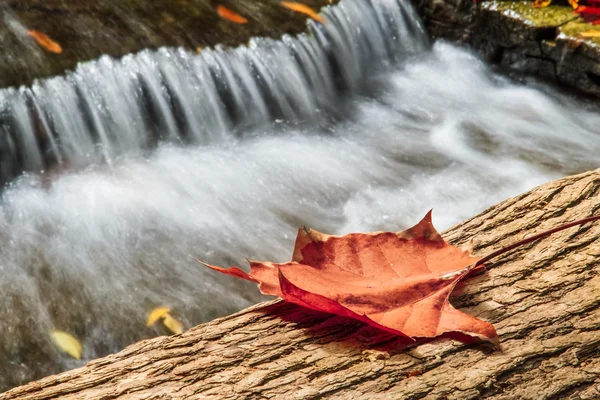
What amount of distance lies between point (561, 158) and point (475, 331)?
3379 millimetres

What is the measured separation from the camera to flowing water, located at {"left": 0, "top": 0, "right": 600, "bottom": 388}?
123 inches

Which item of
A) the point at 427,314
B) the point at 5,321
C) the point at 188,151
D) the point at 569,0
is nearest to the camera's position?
the point at 427,314

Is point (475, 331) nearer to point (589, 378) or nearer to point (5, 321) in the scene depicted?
point (589, 378)

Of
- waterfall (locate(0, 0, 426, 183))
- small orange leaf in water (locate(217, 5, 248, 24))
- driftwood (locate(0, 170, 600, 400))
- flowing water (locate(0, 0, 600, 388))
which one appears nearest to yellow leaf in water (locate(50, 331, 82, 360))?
flowing water (locate(0, 0, 600, 388))

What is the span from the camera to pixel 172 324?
297cm

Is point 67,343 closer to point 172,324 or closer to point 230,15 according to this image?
point 172,324

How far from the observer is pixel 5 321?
115 inches

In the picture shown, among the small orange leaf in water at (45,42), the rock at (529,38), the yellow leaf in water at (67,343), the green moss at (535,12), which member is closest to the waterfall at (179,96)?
the small orange leaf in water at (45,42)

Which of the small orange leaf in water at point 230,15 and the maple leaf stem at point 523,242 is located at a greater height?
the small orange leaf in water at point 230,15

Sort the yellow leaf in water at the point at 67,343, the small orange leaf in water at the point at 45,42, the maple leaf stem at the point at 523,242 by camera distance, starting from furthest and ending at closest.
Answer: the small orange leaf in water at the point at 45,42 → the yellow leaf in water at the point at 67,343 → the maple leaf stem at the point at 523,242

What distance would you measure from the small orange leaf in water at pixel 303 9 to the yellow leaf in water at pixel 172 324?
2868 mm

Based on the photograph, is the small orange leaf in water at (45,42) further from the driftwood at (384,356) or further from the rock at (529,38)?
the driftwood at (384,356)

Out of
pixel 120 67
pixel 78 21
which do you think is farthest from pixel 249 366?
pixel 78 21

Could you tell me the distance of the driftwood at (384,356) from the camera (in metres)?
1.14
